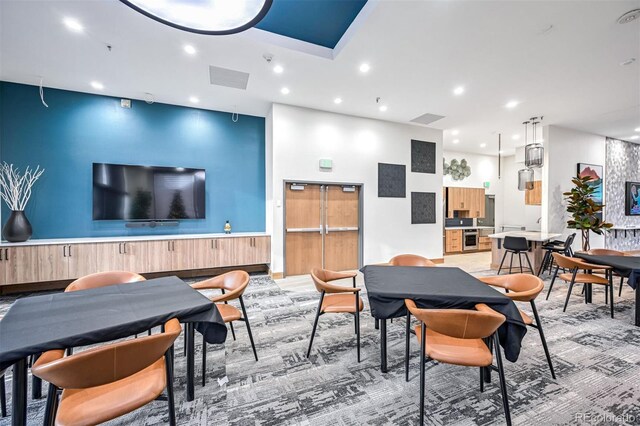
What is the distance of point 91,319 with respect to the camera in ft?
5.37

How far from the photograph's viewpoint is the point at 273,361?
2.53m

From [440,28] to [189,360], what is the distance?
13.5 ft

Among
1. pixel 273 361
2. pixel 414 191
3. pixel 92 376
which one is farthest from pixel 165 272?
pixel 414 191

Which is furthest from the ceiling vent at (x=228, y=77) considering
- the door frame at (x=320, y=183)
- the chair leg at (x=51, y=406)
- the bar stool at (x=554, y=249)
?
the bar stool at (x=554, y=249)

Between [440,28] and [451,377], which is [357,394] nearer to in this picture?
[451,377]

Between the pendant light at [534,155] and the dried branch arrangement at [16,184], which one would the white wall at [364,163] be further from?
the dried branch arrangement at [16,184]

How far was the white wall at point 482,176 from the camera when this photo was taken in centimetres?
929

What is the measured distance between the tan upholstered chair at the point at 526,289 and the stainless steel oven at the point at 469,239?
22.3 feet

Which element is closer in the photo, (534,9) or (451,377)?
(451,377)

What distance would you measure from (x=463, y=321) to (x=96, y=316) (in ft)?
7.43

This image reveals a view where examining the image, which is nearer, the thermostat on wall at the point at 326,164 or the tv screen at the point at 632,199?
the thermostat on wall at the point at 326,164

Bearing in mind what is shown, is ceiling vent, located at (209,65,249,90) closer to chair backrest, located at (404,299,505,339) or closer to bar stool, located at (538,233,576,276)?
chair backrest, located at (404,299,505,339)

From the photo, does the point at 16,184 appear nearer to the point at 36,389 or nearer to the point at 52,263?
the point at 52,263

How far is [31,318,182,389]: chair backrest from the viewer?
1138mm
